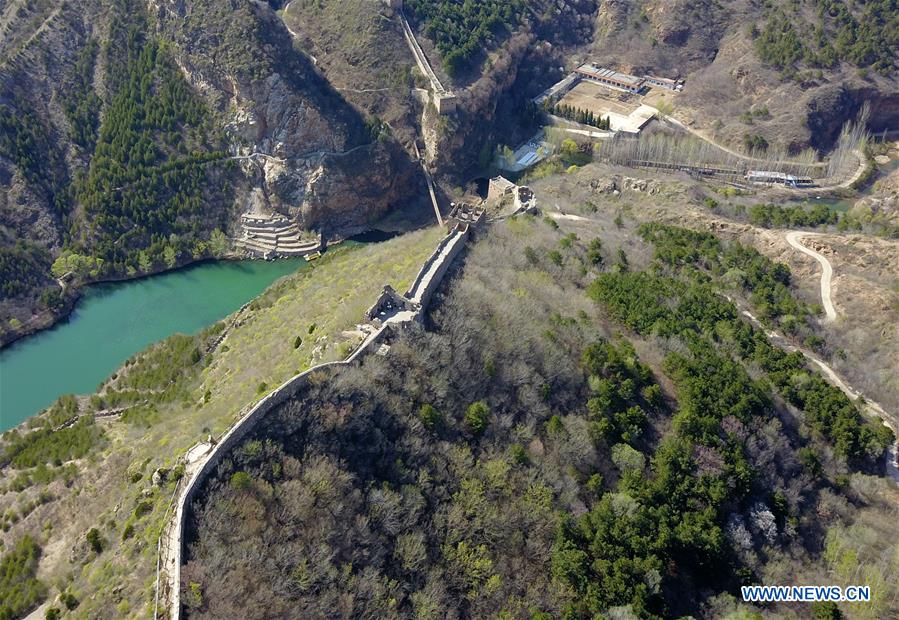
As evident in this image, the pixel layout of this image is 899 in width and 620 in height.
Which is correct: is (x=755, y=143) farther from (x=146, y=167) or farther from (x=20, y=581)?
(x=20, y=581)

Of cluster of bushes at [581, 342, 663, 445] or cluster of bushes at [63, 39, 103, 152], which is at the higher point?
cluster of bushes at [63, 39, 103, 152]

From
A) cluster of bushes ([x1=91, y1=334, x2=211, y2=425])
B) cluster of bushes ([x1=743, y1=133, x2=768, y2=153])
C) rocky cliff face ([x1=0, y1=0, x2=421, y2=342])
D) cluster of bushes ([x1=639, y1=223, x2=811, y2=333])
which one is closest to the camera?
cluster of bushes ([x1=91, y1=334, x2=211, y2=425])

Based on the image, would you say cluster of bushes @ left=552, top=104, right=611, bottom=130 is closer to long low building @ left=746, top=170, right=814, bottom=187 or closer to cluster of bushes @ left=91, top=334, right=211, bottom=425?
long low building @ left=746, top=170, right=814, bottom=187

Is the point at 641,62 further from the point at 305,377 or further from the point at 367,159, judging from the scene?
the point at 305,377

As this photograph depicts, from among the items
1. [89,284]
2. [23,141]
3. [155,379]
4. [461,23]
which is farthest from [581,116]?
[155,379]

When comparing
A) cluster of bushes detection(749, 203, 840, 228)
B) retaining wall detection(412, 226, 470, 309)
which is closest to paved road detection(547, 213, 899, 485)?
cluster of bushes detection(749, 203, 840, 228)

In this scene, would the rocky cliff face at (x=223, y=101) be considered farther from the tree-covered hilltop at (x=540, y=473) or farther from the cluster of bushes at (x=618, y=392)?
the cluster of bushes at (x=618, y=392)

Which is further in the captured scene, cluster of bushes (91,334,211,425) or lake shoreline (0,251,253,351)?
lake shoreline (0,251,253,351)

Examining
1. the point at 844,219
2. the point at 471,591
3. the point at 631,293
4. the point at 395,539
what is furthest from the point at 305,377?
the point at 844,219
